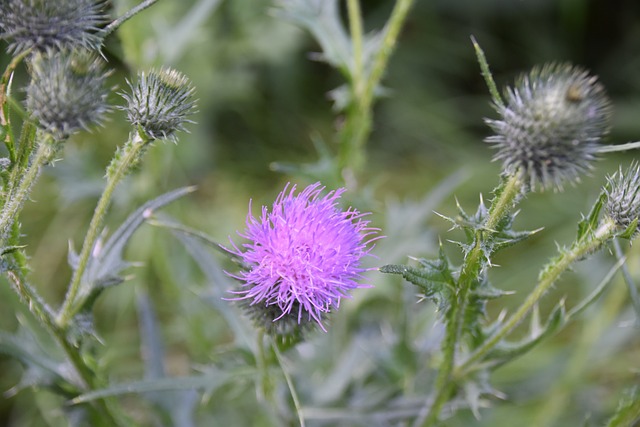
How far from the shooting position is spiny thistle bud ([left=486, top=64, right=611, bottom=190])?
71.8 inches

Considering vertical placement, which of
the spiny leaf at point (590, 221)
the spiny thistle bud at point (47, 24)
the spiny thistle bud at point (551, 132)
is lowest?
the spiny leaf at point (590, 221)

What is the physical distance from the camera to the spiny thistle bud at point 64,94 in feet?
6.13

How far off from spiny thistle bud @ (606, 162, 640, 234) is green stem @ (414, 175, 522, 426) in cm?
30

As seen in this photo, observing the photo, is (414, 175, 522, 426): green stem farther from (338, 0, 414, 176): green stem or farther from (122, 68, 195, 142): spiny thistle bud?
(338, 0, 414, 176): green stem

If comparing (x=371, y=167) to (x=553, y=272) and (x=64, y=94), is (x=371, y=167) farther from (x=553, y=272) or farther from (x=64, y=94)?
(x=64, y=94)

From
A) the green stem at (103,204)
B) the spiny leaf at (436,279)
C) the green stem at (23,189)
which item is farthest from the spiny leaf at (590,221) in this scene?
the green stem at (23,189)

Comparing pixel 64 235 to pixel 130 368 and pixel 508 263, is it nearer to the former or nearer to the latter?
pixel 130 368

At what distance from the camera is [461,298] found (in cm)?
210

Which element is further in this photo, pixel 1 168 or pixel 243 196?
pixel 243 196

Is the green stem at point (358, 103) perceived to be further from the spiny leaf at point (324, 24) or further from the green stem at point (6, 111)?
the green stem at point (6, 111)

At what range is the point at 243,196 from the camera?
196 inches

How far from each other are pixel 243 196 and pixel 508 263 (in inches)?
75.8

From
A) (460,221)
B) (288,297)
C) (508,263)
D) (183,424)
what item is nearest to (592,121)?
(460,221)

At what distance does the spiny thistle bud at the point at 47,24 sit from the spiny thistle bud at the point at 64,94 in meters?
0.04
